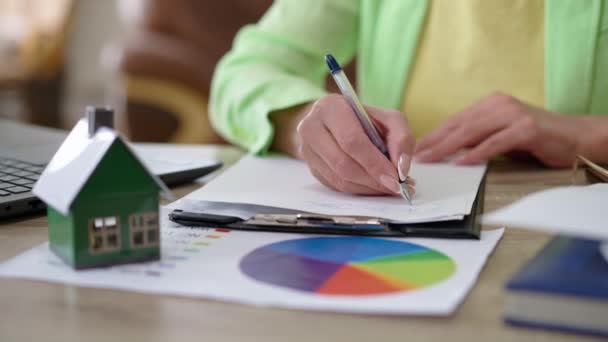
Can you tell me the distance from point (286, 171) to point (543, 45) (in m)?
0.41

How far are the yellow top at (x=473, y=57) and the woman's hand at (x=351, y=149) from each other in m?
0.31

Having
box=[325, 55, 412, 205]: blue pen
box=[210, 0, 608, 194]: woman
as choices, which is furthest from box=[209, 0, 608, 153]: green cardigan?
box=[325, 55, 412, 205]: blue pen

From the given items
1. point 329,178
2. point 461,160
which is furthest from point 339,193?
point 461,160

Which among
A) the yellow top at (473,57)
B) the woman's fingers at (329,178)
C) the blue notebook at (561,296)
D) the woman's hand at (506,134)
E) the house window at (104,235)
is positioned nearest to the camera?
the blue notebook at (561,296)

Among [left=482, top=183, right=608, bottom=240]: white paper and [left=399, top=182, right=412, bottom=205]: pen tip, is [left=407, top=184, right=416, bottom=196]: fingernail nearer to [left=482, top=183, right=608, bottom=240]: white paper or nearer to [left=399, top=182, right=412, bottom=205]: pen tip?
[left=399, top=182, right=412, bottom=205]: pen tip

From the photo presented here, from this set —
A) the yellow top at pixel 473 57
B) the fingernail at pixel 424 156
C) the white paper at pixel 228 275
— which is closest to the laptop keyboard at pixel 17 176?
the white paper at pixel 228 275

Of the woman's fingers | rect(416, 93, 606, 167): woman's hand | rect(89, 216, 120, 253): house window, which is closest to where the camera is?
rect(89, 216, 120, 253): house window

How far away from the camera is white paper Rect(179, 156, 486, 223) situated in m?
0.64

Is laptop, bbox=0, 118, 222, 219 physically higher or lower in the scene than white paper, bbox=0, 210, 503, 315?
higher

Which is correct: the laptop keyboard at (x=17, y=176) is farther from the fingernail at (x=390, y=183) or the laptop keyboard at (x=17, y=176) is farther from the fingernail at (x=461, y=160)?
the fingernail at (x=461, y=160)

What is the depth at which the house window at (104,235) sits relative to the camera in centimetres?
50

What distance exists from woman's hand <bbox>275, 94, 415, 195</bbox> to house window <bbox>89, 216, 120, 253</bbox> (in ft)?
0.86

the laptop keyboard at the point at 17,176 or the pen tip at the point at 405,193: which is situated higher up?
the laptop keyboard at the point at 17,176

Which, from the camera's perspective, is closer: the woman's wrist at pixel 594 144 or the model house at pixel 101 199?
the model house at pixel 101 199
